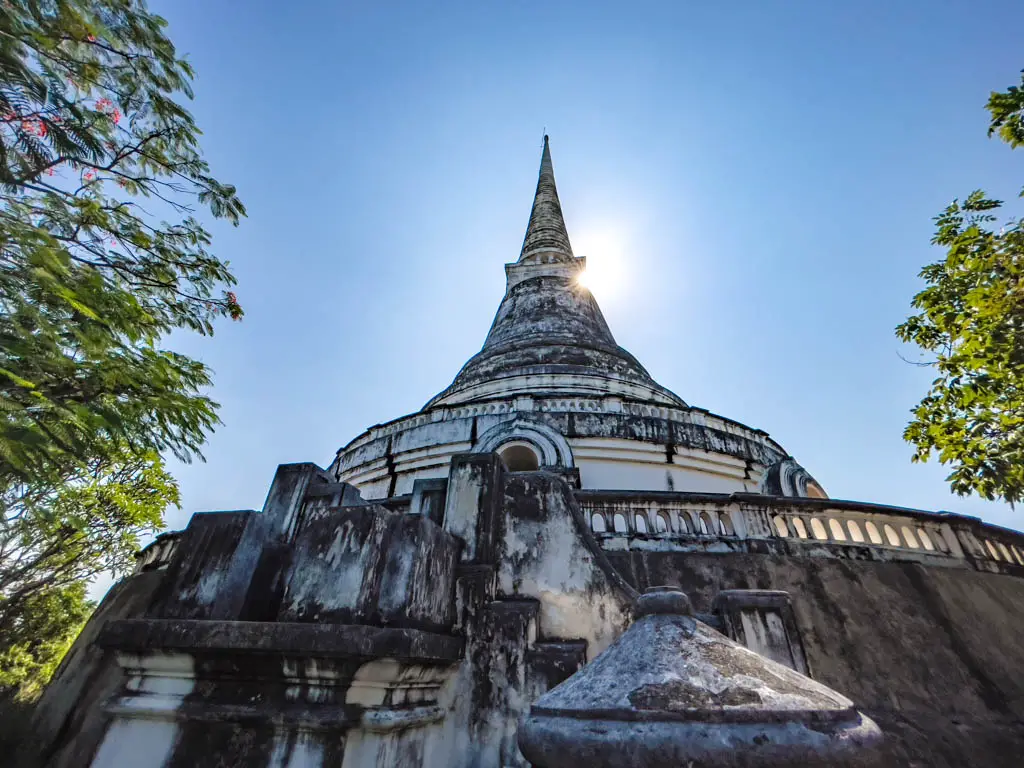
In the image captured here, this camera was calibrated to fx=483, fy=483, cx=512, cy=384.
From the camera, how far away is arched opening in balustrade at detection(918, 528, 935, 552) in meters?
6.33

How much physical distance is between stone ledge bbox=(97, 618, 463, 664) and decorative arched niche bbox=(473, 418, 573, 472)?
7250 millimetres

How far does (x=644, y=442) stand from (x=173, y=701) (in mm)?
9737

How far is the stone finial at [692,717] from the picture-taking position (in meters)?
1.42

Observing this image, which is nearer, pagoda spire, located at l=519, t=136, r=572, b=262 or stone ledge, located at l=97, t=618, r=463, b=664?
stone ledge, located at l=97, t=618, r=463, b=664

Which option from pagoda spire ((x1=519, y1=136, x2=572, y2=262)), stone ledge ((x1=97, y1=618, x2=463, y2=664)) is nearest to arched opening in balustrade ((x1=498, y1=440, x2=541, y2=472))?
stone ledge ((x1=97, y1=618, x2=463, y2=664))

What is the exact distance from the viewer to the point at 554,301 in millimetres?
19312

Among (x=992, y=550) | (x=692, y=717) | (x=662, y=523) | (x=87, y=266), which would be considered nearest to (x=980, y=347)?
(x=992, y=550)

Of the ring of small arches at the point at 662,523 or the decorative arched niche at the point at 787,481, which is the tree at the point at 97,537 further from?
the decorative arched niche at the point at 787,481

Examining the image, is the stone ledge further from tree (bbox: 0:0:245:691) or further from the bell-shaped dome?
the bell-shaped dome

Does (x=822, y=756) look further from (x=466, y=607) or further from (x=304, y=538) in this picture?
(x=304, y=538)

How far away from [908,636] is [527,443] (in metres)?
6.48

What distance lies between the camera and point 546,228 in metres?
25.4

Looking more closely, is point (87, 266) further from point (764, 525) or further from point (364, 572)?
point (764, 525)

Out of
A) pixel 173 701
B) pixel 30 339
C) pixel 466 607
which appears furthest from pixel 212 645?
pixel 30 339
